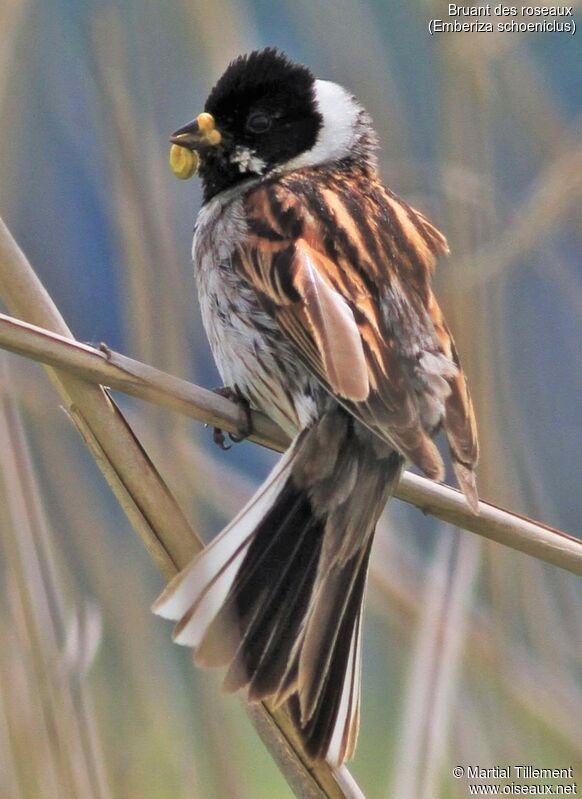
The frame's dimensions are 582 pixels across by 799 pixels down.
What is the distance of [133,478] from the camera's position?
64.0 inches

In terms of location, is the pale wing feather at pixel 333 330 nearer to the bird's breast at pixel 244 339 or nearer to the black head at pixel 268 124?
the bird's breast at pixel 244 339

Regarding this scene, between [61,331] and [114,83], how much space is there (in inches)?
31.9

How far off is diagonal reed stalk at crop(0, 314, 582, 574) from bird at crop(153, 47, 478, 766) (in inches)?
2.0

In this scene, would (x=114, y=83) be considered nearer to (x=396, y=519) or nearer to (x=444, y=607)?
(x=396, y=519)

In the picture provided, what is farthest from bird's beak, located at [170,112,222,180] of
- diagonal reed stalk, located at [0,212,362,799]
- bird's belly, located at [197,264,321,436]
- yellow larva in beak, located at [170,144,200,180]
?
diagonal reed stalk, located at [0,212,362,799]

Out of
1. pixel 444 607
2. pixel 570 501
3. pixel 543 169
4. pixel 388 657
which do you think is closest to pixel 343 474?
pixel 444 607

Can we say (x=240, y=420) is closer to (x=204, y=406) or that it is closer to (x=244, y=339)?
(x=204, y=406)

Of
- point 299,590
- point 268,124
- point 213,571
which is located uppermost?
point 268,124

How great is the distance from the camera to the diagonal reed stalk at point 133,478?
1580 millimetres

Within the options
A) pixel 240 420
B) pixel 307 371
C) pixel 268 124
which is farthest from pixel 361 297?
pixel 268 124

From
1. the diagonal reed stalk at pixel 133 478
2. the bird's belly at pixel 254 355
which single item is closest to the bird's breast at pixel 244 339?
the bird's belly at pixel 254 355

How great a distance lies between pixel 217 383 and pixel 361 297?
0.59 meters

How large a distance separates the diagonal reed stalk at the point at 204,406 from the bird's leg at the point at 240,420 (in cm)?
6

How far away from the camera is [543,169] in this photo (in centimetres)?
231
